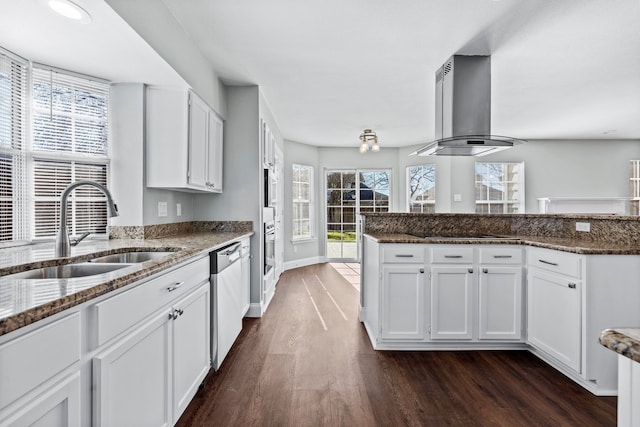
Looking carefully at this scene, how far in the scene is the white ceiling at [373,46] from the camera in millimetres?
1929

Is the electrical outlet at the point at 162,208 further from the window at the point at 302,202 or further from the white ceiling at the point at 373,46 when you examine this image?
the window at the point at 302,202

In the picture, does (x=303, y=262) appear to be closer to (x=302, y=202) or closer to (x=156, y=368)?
(x=302, y=202)


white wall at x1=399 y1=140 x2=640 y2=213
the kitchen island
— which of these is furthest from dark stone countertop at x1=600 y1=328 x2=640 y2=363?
white wall at x1=399 y1=140 x2=640 y2=213

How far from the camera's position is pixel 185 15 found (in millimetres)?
2252

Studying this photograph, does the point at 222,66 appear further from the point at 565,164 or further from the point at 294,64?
the point at 565,164

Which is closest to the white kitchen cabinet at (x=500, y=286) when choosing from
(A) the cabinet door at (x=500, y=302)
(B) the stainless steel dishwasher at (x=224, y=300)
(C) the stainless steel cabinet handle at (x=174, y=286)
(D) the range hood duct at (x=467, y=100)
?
(A) the cabinet door at (x=500, y=302)

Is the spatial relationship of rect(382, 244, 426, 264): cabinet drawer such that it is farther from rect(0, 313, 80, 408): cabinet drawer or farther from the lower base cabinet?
rect(0, 313, 80, 408): cabinet drawer

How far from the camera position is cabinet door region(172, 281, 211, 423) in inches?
62.7

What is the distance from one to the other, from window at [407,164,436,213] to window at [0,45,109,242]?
5.77 metres

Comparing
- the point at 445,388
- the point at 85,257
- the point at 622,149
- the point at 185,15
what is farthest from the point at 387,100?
the point at 622,149

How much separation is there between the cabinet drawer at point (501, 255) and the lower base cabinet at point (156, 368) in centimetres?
208

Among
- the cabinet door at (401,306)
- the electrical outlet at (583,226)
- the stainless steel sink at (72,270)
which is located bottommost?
the cabinet door at (401,306)

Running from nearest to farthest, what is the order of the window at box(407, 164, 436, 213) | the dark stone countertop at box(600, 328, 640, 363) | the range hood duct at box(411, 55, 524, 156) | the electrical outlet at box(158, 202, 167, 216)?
the dark stone countertop at box(600, 328, 640, 363), the electrical outlet at box(158, 202, 167, 216), the range hood duct at box(411, 55, 524, 156), the window at box(407, 164, 436, 213)

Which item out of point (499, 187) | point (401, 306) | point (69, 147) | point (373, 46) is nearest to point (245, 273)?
point (401, 306)
